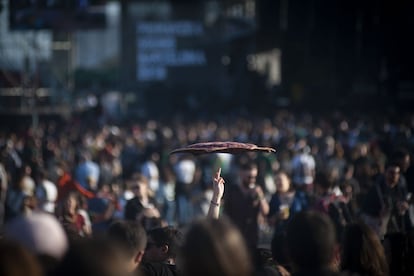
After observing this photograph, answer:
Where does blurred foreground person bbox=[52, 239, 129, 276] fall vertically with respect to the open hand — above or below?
above

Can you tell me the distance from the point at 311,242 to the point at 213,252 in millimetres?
695

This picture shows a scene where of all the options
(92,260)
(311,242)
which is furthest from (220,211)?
(92,260)

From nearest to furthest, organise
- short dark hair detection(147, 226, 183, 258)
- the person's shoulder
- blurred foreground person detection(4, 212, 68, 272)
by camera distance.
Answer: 1. blurred foreground person detection(4, 212, 68, 272)
2. the person's shoulder
3. short dark hair detection(147, 226, 183, 258)

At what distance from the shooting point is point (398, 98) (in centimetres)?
3419

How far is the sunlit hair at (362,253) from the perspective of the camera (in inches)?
199

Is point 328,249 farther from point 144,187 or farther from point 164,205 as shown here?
point 164,205

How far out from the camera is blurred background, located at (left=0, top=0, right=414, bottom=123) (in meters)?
34.1

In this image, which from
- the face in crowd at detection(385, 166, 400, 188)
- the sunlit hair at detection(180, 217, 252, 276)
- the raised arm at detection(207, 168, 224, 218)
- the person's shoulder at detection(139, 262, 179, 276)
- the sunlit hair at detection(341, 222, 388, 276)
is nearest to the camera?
the sunlit hair at detection(180, 217, 252, 276)

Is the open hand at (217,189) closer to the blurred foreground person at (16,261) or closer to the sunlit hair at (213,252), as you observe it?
the sunlit hair at (213,252)

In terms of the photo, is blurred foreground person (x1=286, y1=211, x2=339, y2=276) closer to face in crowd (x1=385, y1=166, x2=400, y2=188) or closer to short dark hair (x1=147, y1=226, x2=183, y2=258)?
short dark hair (x1=147, y1=226, x2=183, y2=258)

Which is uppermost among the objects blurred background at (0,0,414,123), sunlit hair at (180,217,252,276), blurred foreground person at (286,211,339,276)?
sunlit hair at (180,217,252,276)

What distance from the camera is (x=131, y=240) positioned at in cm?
527

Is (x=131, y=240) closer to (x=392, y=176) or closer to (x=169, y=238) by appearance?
(x=169, y=238)

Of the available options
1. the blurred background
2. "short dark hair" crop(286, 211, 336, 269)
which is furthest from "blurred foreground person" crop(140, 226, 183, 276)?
the blurred background
